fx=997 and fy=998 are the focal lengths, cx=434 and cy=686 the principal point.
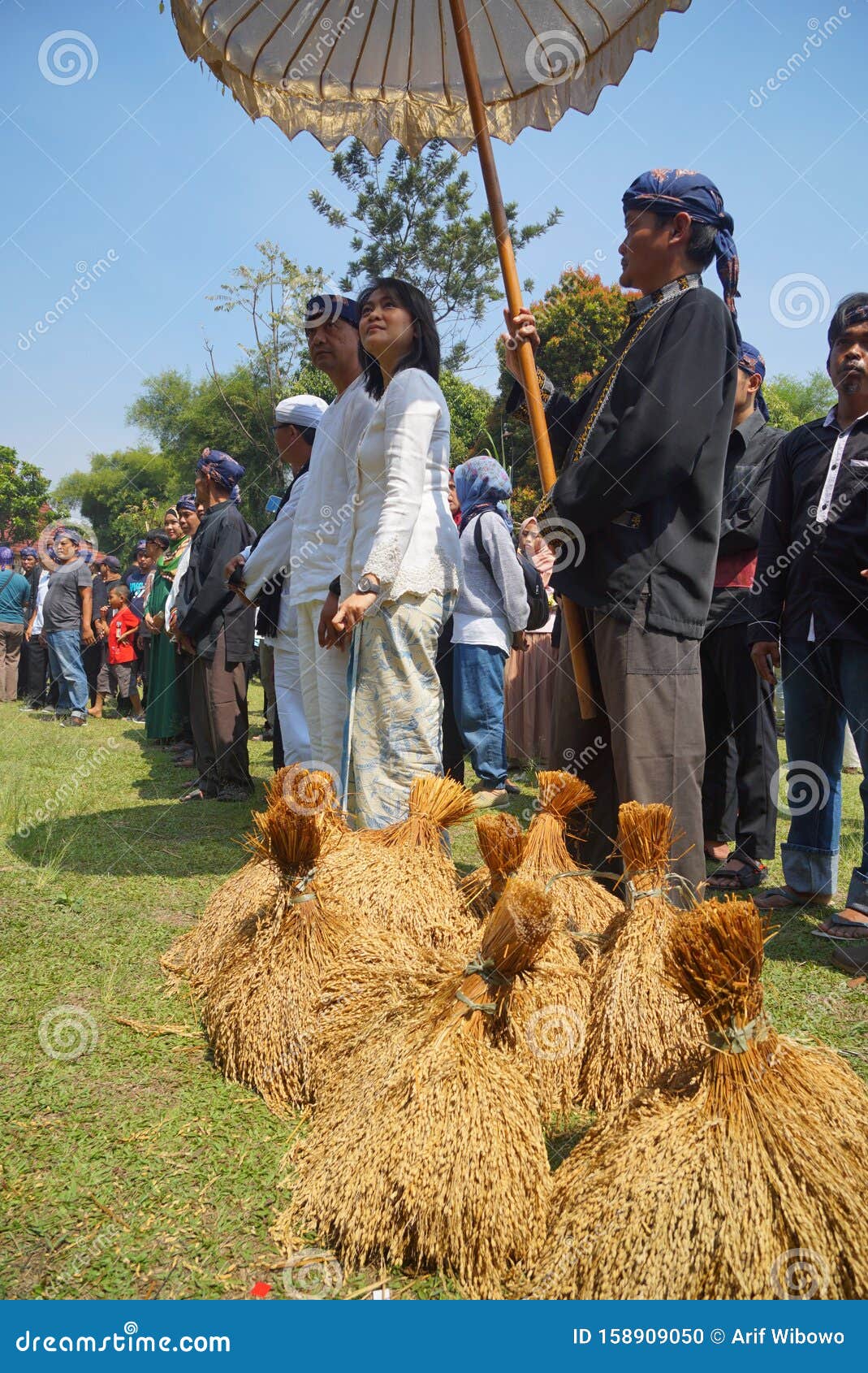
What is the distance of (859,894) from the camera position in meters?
3.53

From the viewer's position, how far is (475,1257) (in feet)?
5.50

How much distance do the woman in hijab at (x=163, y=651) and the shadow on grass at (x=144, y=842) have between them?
105 inches

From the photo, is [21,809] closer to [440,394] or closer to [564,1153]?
[440,394]

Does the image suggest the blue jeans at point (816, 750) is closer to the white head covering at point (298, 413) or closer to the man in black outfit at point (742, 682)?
the man in black outfit at point (742, 682)

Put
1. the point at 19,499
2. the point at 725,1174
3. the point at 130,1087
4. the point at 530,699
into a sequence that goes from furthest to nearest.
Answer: the point at 19,499, the point at 530,699, the point at 130,1087, the point at 725,1174

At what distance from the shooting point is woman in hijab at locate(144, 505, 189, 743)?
7993 mm

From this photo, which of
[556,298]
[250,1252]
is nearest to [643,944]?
[250,1252]

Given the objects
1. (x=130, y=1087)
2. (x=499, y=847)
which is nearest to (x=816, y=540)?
(x=499, y=847)

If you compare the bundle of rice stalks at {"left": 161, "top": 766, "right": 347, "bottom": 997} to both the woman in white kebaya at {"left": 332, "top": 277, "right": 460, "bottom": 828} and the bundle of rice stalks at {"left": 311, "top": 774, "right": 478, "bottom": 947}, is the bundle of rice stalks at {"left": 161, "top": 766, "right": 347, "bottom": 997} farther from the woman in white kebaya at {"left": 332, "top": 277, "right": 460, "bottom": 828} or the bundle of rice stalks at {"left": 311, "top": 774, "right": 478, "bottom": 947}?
the woman in white kebaya at {"left": 332, "top": 277, "right": 460, "bottom": 828}

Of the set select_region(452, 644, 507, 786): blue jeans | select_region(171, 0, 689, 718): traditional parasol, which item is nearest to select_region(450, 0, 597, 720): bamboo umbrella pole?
select_region(171, 0, 689, 718): traditional parasol

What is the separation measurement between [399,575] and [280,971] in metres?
1.33

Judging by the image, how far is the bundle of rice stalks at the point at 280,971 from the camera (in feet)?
7.59

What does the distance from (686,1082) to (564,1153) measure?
493 mm

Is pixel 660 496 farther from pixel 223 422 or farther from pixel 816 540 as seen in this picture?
pixel 223 422
